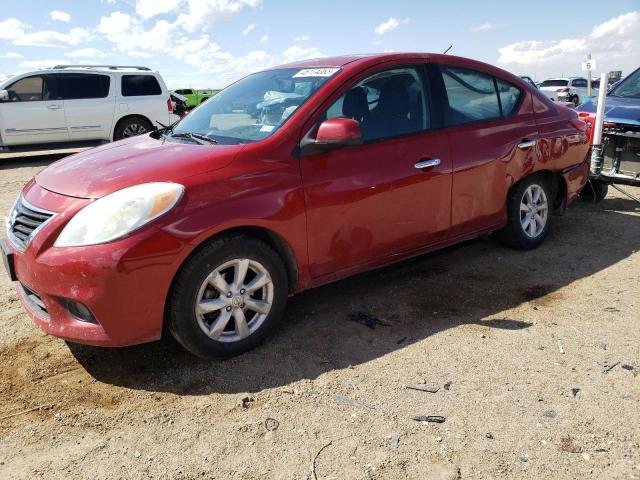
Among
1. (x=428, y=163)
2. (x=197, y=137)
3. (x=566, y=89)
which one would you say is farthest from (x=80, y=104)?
(x=566, y=89)

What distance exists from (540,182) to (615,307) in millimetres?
1442

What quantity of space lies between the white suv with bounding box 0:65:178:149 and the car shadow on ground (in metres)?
9.37

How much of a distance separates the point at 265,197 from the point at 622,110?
16.9 ft

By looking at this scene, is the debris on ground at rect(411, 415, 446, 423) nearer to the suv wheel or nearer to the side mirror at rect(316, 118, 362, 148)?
the side mirror at rect(316, 118, 362, 148)

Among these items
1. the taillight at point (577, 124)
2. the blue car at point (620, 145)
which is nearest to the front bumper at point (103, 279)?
the taillight at point (577, 124)

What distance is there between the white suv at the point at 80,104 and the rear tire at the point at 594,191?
925 cm

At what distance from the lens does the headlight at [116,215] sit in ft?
9.05

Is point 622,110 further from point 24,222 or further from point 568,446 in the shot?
point 24,222

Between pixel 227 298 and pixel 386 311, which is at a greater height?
pixel 227 298

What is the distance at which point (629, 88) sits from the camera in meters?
7.28

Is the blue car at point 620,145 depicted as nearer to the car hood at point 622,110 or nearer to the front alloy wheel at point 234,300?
the car hood at point 622,110

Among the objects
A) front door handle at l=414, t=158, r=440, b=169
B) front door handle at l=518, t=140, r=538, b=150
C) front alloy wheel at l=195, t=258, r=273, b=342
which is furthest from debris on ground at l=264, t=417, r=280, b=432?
front door handle at l=518, t=140, r=538, b=150

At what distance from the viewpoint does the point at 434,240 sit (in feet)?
13.7

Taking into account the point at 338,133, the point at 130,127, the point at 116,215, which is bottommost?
the point at 130,127
